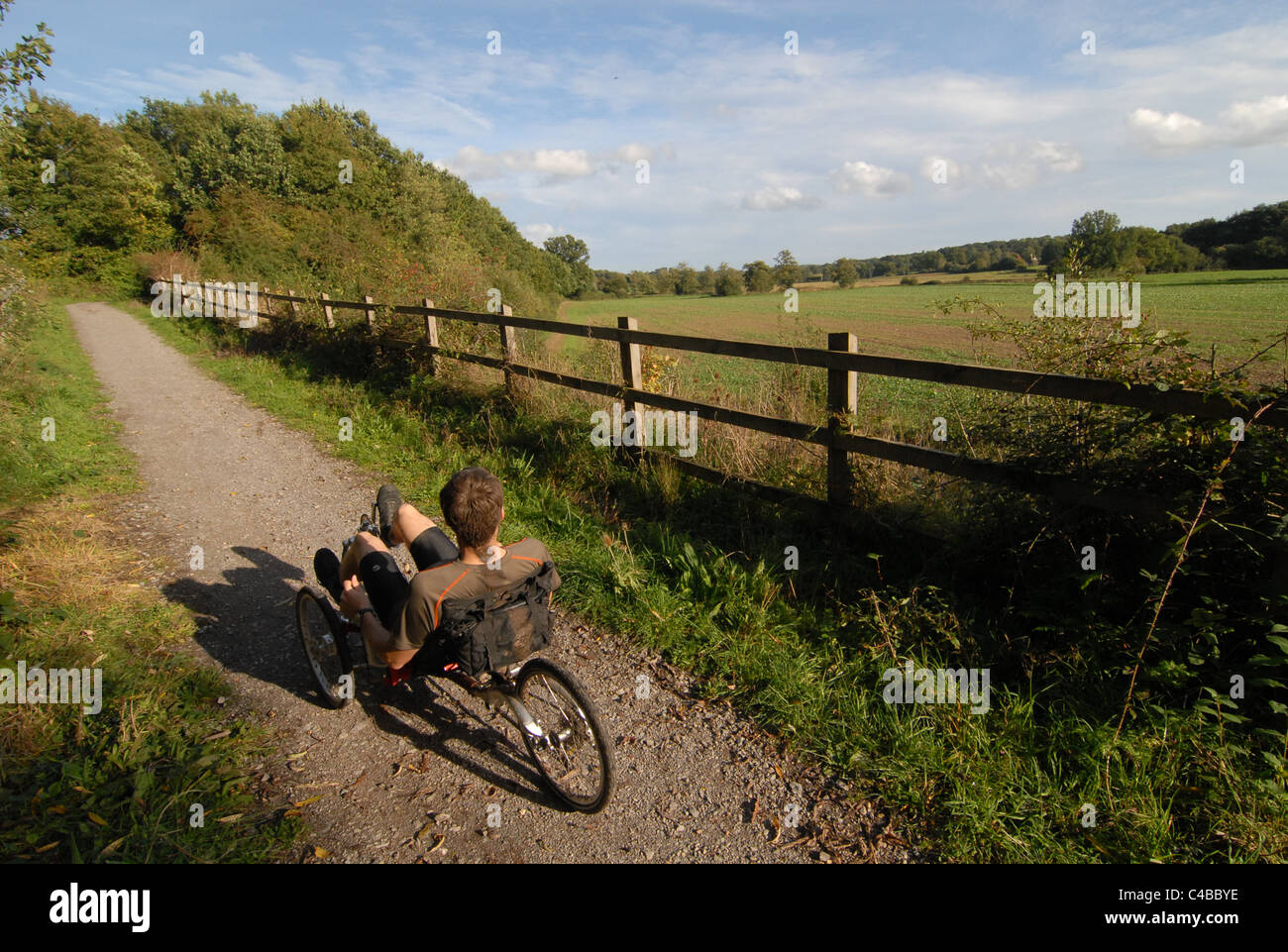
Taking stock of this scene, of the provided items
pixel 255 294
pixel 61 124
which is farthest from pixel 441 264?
pixel 61 124

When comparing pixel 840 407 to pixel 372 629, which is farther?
pixel 840 407

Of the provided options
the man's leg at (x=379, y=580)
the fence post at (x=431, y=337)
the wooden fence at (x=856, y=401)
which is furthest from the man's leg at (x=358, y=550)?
the fence post at (x=431, y=337)

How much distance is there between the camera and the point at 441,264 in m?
14.2

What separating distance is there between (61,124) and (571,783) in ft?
152

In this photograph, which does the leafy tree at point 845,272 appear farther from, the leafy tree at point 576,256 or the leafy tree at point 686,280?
the leafy tree at point 576,256

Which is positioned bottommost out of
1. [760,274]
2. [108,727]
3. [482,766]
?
[482,766]

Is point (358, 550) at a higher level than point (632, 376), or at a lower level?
lower

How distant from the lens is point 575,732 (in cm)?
289

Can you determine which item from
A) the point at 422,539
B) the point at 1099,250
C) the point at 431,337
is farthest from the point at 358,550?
the point at 431,337

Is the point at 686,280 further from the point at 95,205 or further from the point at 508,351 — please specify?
the point at 508,351

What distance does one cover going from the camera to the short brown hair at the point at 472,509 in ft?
8.61

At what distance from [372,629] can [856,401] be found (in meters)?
3.20

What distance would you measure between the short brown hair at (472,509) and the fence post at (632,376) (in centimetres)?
329
